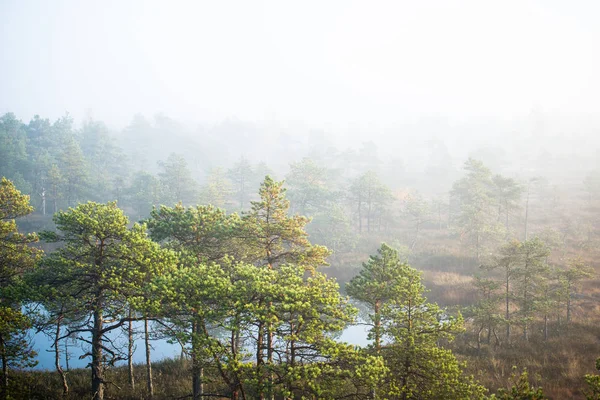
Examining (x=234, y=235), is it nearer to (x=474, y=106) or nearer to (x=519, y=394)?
(x=519, y=394)

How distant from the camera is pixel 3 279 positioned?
15.0m

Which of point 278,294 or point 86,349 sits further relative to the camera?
point 86,349

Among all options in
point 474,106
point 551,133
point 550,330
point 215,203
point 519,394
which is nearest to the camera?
point 519,394

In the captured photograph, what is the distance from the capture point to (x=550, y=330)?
21406mm

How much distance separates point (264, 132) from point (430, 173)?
7133 cm

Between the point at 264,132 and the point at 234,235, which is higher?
the point at 264,132

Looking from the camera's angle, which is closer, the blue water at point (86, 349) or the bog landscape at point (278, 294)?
the bog landscape at point (278, 294)

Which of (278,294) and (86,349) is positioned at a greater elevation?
(278,294)

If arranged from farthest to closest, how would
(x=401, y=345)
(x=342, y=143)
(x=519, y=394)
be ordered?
(x=342, y=143), (x=401, y=345), (x=519, y=394)

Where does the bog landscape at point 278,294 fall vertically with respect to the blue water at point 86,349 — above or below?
above

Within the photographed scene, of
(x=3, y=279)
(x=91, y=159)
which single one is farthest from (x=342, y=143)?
(x=3, y=279)

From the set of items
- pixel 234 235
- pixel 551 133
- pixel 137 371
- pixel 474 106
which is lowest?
pixel 137 371

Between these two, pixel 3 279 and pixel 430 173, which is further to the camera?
pixel 430 173

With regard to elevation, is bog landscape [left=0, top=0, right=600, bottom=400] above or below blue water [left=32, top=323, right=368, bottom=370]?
above
